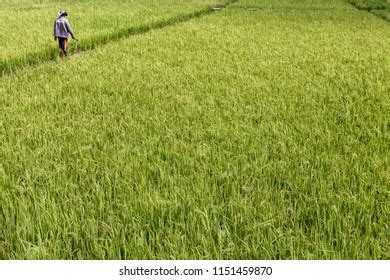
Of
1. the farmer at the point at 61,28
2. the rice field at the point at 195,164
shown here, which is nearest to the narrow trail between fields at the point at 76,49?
the farmer at the point at 61,28

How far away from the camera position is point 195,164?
2863mm

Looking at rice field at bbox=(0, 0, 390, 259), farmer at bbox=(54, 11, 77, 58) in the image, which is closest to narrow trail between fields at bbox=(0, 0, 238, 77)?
farmer at bbox=(54, 11, 77, 58)

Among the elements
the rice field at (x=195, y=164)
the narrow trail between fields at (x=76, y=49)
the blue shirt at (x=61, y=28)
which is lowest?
the rice field at (x=195, y=164)

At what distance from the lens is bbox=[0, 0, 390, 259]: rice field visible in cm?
202

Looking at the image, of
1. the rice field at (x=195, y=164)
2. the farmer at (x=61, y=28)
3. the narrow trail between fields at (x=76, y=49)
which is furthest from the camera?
the farmer at (x=61, y=28)

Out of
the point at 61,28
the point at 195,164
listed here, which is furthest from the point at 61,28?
the point at 195,164

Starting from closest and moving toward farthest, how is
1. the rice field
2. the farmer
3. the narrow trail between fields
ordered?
the rice field < the narrow trail between fields < the farmer

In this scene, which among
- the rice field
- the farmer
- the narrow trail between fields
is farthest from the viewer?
the farmer

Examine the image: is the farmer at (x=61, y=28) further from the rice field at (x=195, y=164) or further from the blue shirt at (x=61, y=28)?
the rice field at (x=195, y=164)

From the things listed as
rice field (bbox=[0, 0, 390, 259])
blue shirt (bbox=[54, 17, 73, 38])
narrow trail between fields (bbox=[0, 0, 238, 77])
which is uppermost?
blue shirt (bbox=[54, 17, 73, 38])

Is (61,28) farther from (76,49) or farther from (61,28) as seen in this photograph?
(76,49)

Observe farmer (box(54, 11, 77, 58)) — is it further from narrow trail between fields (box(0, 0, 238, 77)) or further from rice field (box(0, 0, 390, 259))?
rice field (box(0, 0, 390, 259))

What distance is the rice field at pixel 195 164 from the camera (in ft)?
6.64

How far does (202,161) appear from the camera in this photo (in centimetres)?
282
